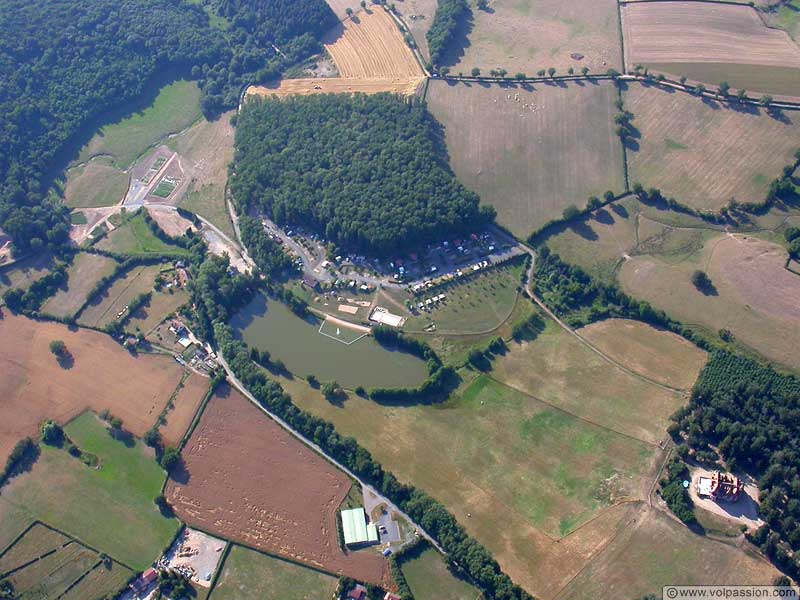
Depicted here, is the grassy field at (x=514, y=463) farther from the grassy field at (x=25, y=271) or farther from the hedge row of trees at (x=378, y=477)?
the grassy field at (x=25, y=271)

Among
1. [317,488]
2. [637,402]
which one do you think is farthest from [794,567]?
[317,488]

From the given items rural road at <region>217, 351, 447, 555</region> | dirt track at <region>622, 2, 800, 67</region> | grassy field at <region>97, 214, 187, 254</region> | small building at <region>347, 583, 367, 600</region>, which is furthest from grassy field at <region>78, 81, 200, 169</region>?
small building at <region>347, 583, 367, 600</region>

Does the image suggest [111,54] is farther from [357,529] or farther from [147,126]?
[357,529]

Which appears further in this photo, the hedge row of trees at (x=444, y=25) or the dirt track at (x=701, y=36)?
the hedge row of trees at (x=444, y=25)

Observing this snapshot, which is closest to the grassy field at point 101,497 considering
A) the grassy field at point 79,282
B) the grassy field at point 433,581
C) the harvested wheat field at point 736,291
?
the grassy field at point 79,282

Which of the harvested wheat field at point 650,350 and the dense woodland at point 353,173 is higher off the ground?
the dense woodland at point 353,173

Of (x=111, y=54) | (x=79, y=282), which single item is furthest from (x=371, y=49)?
(x=79, y=282)

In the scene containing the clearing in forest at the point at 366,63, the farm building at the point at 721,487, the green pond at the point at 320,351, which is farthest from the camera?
the clearing in forest at the point at 366,63
